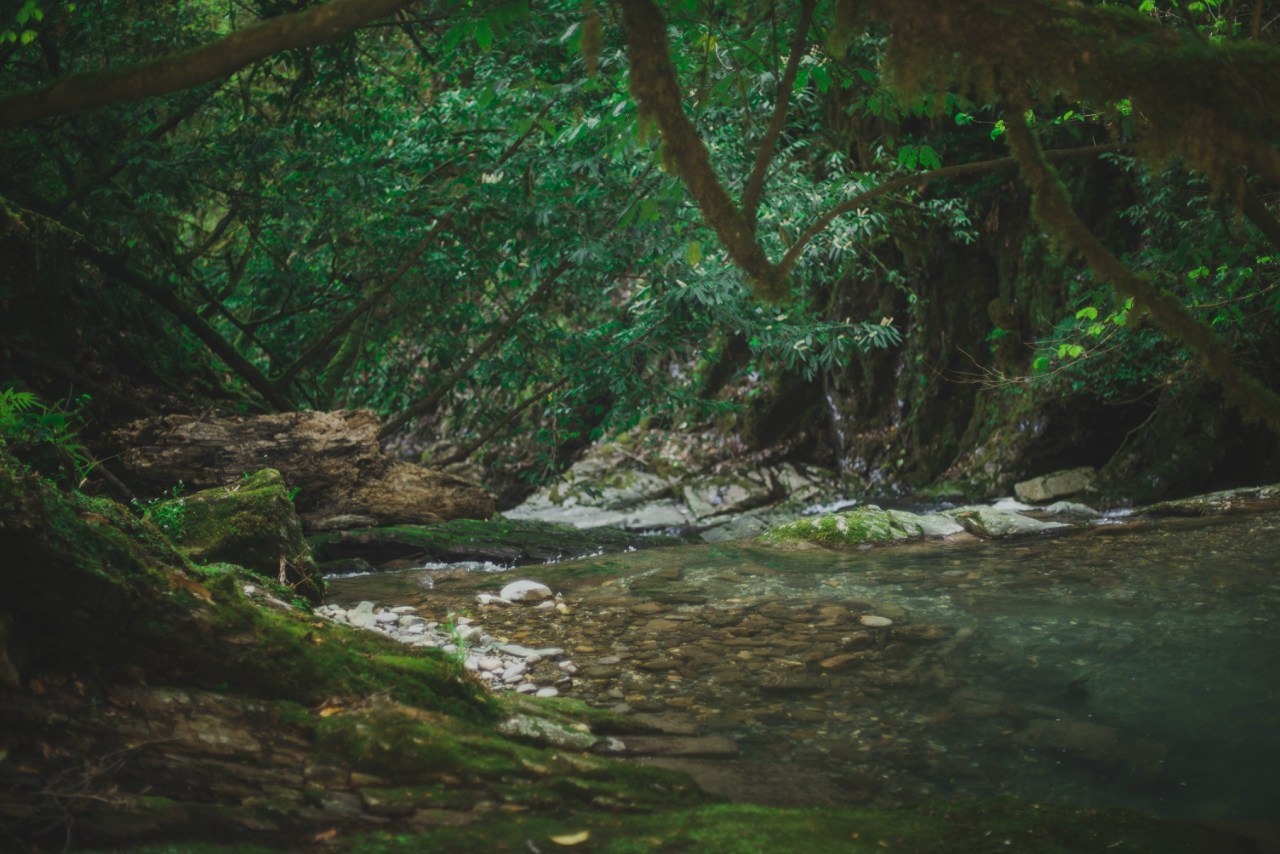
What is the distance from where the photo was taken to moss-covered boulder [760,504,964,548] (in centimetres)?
806

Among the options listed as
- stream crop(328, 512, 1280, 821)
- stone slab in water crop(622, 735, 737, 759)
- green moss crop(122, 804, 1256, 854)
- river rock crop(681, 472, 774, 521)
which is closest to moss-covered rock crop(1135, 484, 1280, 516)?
stream crop(328, 512, 1280, 821)

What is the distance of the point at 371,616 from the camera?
17.5 feet

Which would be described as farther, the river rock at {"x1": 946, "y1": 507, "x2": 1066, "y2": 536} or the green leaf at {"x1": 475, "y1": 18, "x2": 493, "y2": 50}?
the river rock at {"x1": 946, "y1": 507, "x2": 1066, "y2": 536}

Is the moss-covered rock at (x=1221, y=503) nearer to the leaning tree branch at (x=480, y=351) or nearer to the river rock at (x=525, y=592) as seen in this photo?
the river rock at (x=525, y=592)

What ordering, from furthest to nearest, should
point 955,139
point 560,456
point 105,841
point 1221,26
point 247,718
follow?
point 560,456, point 955,139, point 1221,26, point 247,718, point 105,841

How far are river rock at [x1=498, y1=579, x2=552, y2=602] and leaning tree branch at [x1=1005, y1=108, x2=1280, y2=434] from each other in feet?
13.6

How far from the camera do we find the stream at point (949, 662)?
3.09 meters

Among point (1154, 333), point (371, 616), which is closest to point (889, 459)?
point (1154, 333)

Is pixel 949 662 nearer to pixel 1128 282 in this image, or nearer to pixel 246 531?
pixel 1128 282

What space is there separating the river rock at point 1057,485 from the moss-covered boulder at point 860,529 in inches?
95.7

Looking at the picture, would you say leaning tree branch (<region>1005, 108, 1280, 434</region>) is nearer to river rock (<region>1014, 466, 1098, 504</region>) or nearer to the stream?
the stream

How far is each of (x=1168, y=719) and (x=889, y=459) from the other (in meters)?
9.97

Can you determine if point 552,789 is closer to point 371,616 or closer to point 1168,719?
point 1168,719

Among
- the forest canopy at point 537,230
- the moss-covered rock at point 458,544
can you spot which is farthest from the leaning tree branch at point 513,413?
the moss-covered rock at point 458,544
